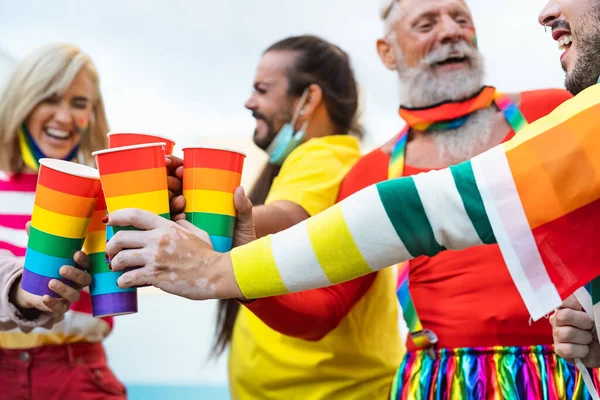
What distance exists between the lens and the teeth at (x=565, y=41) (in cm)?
102

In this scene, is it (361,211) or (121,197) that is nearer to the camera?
(361,211)

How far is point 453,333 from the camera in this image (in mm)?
1317

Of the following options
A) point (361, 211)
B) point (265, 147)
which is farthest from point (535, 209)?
point (265, 147)

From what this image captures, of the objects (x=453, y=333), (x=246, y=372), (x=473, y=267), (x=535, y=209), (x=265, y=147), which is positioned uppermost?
(x=265, y=147)

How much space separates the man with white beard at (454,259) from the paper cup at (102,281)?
20.8 inches

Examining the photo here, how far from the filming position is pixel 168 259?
2.93 feet

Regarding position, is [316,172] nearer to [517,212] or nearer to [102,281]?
[102,281]

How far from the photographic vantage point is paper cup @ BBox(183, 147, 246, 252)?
1023 mm

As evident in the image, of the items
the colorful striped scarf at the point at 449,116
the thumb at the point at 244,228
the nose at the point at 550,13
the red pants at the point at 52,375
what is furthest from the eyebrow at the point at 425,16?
the red pants at the point at 52,375

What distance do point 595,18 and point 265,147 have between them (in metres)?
0.96

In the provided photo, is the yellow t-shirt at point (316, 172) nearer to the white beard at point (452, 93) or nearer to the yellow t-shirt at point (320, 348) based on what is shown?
the yellow t-shirt at point (320, 348)

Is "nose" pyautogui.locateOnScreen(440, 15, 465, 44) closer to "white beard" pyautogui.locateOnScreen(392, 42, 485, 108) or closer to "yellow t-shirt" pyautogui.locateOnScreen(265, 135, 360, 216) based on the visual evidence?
"white beard" pyautogui.locateOnScreen(392, 42, 485, 108)

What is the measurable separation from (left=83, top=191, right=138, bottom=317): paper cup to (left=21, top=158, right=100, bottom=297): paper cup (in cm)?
3

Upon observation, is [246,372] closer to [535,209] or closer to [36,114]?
[36,114]
